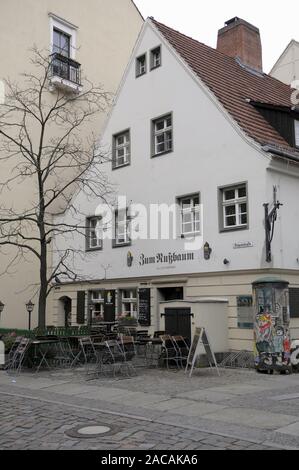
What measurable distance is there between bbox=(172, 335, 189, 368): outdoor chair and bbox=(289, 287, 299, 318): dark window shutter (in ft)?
10.8

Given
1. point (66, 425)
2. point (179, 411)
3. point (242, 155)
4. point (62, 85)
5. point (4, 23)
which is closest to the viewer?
point (66, 425)

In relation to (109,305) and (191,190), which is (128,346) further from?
(191,190)

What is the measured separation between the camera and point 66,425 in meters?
8.29

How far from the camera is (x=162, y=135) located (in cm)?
1964

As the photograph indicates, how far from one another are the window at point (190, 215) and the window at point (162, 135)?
2001mm

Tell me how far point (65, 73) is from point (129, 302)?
36.7ft

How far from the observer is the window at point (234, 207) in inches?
642

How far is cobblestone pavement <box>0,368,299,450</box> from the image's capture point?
720cm

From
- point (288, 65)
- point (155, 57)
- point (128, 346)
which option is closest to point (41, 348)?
point (128, 346)

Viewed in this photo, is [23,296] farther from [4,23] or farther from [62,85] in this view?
[4,23]

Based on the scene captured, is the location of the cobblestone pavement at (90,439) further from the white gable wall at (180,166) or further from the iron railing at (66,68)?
the iron railing at (66,68)
